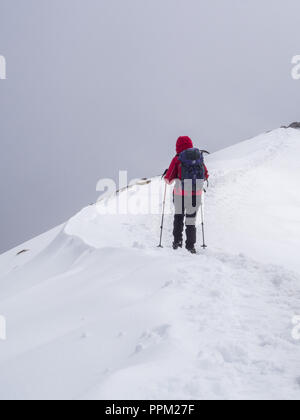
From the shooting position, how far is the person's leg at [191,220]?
916 centimetres

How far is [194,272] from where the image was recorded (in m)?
6.66

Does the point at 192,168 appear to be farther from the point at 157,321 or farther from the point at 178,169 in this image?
the point at 157,321

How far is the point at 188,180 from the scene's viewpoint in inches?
361

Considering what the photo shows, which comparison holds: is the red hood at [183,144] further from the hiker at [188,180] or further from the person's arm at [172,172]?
the person's arm at [172,172]

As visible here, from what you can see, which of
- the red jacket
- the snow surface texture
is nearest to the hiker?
the red jacket

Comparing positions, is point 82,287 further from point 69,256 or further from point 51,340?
point 69,256

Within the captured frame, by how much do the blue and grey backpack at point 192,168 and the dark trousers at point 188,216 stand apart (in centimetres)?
35

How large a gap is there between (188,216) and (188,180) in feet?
3.01

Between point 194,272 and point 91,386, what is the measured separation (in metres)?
3.53

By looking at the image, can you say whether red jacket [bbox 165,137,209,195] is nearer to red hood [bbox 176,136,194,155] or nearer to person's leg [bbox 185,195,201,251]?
red hood [bbox 176,136,194,155]

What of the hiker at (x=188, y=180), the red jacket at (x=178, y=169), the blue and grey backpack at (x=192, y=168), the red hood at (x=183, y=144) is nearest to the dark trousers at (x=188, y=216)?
the hiker at (x=188, y=180)
